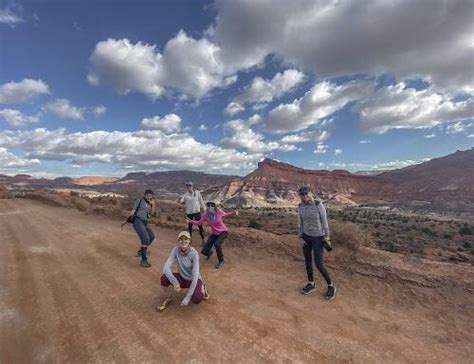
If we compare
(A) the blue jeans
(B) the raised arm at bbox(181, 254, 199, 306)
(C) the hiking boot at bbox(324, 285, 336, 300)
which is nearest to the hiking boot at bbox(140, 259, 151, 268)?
(A) the blue jeans

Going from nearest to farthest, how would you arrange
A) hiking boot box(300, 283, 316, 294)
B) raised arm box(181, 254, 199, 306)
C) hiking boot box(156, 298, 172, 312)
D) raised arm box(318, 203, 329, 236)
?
raised arm box(181, 254, 199, 306) → hiking boot box(156, 298, 172, 312) → raised arm box(318, 203, 329, 236) → hiking boot box(300, 283, 316, 294)

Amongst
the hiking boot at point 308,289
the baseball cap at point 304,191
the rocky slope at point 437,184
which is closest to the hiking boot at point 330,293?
the hiking boot at point 308,289

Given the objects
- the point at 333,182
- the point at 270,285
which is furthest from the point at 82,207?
the point at 333,182

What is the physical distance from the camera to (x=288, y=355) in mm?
4098

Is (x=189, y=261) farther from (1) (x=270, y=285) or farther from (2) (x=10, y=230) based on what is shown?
(2) (x=10, y=230)

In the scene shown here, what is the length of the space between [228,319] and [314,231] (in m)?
2.05

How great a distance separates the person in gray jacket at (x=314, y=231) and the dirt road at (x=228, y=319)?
320 mm

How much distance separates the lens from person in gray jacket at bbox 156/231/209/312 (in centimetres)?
532

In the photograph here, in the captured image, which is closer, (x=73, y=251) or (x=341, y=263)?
(x=341, y=263)

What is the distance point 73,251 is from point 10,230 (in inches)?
239

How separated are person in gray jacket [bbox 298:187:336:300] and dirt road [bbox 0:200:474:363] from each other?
1.05 feet

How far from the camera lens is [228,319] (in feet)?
16.5

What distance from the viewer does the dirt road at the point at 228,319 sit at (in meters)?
4.21

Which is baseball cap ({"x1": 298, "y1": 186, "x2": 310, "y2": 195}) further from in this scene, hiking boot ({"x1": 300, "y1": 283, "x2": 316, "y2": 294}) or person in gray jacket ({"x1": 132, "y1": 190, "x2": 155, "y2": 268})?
person in gray jacket ({"x1": 132, "y1": 190, "x2": 155, "y2": 268})
